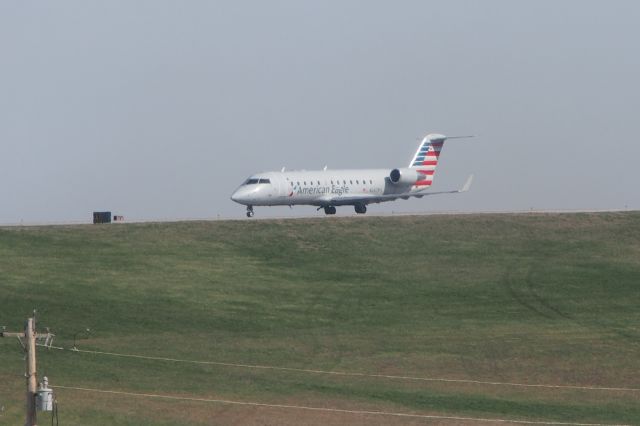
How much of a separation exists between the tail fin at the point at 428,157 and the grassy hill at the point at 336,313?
391 inches

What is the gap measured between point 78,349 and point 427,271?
31.3m

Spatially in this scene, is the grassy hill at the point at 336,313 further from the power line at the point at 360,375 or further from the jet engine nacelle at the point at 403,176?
the jet engine nacelle at the point at 403,176

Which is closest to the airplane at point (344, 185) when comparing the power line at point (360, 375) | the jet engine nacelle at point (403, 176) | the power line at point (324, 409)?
the jet engine nacelle at point (403, 176)

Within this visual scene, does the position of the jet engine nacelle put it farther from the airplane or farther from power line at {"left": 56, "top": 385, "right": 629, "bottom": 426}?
power line at {"left": 56, "top": 385, "right": 629, "bottom": 426}

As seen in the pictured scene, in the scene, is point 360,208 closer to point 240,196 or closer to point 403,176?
point 403,176

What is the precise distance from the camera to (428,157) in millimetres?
111375

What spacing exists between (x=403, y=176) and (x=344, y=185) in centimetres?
605

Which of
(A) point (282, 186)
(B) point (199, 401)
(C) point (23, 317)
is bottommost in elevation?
(B) point (199, 401)

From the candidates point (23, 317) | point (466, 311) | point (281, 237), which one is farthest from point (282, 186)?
point (23, 317)

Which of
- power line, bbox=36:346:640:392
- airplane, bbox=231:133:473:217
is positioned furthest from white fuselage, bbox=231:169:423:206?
power line, bbox=36:346:640:392

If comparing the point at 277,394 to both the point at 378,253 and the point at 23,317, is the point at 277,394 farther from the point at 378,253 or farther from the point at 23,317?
the point at 378,253

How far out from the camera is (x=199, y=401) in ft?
164

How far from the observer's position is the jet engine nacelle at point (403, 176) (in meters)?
107

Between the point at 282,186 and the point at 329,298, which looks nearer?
the point at 329,298
